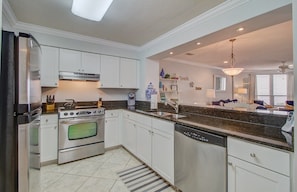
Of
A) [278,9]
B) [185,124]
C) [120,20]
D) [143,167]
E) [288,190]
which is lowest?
[143,167]

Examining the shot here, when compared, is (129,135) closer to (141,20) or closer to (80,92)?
(80,92)

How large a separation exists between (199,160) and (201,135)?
0.28 meters

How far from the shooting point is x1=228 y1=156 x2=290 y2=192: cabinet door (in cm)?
112

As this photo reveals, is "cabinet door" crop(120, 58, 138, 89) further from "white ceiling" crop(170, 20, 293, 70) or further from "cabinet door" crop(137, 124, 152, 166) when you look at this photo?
"white ceiling" crop(170, 20, 293, 70)

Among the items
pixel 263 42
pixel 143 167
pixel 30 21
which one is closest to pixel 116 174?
pixel 143 167

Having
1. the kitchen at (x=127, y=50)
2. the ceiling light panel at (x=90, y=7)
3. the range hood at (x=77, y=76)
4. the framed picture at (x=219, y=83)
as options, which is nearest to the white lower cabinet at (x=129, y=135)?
the kitchen at (x=127, y=50)

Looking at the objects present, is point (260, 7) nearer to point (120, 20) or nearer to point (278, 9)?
point (278, 9)

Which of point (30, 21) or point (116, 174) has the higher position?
point (30, 21)

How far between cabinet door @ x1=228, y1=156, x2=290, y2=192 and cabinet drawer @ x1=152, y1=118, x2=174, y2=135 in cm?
83

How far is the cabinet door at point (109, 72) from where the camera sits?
3.54 m

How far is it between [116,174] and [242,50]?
454cm

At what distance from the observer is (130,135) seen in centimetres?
322

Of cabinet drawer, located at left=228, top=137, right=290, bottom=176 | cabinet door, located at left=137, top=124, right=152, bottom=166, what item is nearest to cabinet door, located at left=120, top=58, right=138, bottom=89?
cabinet door, located at left=137, top=124, right=152, bottom=166

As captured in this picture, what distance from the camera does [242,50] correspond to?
177 inches
